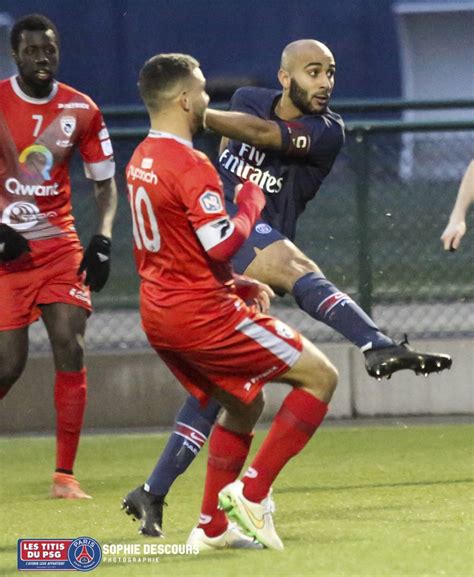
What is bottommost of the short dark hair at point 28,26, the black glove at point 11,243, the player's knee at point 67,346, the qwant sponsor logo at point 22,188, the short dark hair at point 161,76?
the player's knee at point 67,346

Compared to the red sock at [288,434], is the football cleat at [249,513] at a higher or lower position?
lower

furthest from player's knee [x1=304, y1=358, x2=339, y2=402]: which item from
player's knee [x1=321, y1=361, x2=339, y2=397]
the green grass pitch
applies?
the green grass pitch

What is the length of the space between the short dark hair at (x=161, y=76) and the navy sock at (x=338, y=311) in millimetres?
1433

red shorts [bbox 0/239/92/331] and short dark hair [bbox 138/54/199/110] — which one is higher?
short dark hair [bbox 138/54/199/110]

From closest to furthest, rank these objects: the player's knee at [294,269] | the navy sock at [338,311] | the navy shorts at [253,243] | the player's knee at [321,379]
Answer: the player's knee at [321,379] → the navy sock at [338,311] → the player's knee at [294,269] → the navy shorts at [253,243]

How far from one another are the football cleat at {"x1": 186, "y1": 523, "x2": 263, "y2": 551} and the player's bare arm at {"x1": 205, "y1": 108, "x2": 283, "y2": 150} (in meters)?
1.88

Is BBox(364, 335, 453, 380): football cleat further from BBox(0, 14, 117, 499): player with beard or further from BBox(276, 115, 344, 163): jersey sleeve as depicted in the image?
BBox(0, 14, 117, 499): player with beard

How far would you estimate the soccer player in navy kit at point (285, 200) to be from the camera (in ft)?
24.1

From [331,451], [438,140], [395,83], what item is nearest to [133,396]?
[331,451]

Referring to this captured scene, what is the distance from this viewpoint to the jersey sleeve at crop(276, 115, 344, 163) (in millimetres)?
8047

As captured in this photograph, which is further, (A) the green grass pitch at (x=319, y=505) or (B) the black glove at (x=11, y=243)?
(B) the black glove at (x=11, y=243)

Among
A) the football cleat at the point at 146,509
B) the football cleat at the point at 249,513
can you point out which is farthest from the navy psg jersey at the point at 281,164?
the football cleat at the point at 249,513

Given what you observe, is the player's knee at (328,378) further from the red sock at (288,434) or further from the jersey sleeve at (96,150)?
the jersey sleeve at (96,150)

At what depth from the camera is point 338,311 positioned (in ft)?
25.1
